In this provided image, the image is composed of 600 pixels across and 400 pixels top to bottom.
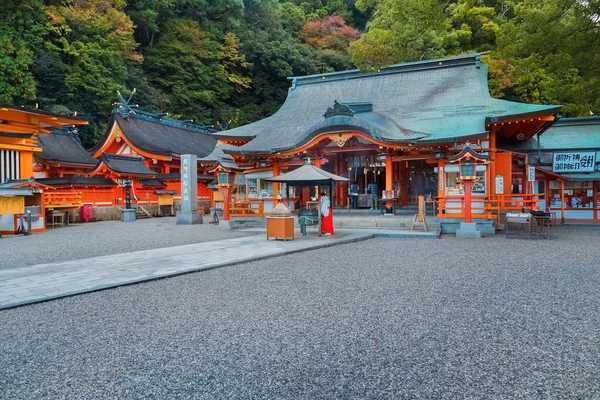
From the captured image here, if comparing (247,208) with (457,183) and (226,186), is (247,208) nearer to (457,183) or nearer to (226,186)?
(226,186)

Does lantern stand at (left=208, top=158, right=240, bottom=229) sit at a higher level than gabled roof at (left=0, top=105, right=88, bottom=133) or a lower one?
lower

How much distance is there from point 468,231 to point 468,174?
1.69 m

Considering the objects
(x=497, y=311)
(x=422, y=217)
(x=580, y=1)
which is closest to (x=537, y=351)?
(x=497, y=311)

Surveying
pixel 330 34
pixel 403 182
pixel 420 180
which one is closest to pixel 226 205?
pixel 403 182

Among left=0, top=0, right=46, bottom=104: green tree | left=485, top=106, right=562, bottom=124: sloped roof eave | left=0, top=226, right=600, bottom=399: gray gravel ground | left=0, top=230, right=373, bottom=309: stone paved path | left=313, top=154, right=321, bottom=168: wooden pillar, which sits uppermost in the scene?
left=0, top=0, right=46, bottom=104: green tree

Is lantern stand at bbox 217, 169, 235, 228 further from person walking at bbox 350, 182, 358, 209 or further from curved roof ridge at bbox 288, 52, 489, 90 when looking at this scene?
curved roof ridge at bbox 288, 52, 489, 90

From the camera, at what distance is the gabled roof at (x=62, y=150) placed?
19775 millimetres

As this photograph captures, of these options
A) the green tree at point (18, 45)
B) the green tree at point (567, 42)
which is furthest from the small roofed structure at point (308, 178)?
the green tree at point (18, 45)

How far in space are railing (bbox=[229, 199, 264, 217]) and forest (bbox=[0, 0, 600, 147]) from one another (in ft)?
35.4

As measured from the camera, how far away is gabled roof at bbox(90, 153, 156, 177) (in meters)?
19.7

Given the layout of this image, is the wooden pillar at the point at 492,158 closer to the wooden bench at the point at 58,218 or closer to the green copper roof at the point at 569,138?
the green copper roof at the point at 569,138

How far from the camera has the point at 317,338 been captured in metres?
3.56

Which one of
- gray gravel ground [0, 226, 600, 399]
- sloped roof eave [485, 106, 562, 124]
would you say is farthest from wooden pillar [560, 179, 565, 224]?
gray gravel ground [0, 226, 600, 399]

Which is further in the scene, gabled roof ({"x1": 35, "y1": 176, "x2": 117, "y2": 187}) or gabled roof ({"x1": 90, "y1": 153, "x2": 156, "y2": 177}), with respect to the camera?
gabled roof ({"x1": 90, "y1": 153, "x2": 156, "y2": 177})
